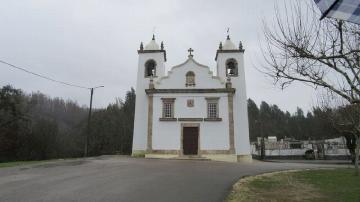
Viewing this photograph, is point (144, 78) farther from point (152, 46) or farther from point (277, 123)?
point (277, 123)

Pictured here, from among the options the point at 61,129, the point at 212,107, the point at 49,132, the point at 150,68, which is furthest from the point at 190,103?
the point at 61,129

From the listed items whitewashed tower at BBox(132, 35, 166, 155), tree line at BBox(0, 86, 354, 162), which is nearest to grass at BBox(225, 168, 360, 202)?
tree line at BBox(0, 86, 354, 162)

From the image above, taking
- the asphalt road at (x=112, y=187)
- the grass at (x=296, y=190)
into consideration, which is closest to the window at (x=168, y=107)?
the asphalt road at (x=112, y=187)

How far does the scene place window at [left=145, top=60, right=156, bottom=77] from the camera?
3262 centimetres

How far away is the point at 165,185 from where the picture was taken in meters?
10.7

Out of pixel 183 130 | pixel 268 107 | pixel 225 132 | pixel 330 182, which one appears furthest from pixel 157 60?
pixel 268 107

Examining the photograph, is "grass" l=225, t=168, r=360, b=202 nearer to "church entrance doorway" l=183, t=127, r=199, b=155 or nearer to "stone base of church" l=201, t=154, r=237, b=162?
"stone base of church" l=201, t=154, r=237, b=162

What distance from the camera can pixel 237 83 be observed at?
3156 centimetres

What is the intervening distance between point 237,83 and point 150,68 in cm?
802

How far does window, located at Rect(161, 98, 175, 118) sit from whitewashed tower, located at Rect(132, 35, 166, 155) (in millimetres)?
1549

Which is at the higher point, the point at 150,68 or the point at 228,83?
the point at 150,68

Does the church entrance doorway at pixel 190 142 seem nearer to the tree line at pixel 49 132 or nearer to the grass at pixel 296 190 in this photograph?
the grass at pixel 296 190

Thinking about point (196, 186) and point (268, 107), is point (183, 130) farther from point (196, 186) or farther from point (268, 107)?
point (268, 107)

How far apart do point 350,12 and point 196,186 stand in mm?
8404
